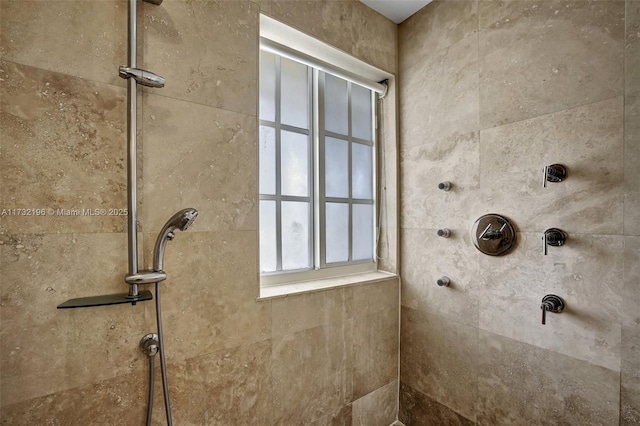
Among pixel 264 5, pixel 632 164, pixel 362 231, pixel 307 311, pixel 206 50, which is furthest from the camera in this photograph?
pixel 362 231

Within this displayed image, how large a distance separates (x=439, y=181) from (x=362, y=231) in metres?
0.51

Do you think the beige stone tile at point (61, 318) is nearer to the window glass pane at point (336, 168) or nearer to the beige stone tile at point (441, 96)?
the window glass pane at point (336, 168)

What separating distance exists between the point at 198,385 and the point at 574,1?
6.34ft

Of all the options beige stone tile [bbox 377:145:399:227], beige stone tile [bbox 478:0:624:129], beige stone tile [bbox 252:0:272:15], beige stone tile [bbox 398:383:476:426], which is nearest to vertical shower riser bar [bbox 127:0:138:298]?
beige stone tile [bbox 252:0:272:15]

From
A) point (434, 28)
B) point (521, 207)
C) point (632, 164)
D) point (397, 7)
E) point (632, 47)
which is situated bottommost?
point (521, 207)

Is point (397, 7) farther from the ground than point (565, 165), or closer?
farther from the ground

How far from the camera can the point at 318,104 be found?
1.49 m

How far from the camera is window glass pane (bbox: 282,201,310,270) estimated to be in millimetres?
1403

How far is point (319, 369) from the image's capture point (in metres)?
1.30

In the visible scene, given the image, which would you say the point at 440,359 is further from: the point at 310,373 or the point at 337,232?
the point at 337,232

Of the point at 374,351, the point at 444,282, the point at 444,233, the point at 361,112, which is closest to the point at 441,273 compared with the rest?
the point at 444,282

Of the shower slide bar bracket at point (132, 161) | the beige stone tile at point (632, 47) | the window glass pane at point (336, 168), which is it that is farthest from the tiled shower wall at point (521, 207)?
the shower slide bar bracket at point (132, 161)

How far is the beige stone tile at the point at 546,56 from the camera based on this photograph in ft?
3.20

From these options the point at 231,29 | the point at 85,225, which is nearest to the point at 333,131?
the point at 231,29
